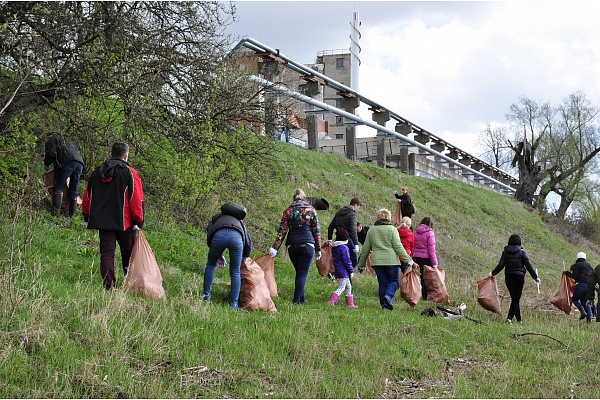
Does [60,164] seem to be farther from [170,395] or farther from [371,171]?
[371,171]

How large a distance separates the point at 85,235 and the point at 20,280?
383 cm

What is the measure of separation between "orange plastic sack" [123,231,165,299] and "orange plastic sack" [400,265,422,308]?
4083mm

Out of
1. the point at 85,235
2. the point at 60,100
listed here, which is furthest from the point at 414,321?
the point at 60,100

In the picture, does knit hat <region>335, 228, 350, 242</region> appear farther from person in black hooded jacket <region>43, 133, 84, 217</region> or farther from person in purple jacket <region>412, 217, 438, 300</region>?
person in black hooded jacket <region>43, 133, 84, 217</region>

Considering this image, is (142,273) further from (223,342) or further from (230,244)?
(223,342)

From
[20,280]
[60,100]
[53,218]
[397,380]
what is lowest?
[397,380]

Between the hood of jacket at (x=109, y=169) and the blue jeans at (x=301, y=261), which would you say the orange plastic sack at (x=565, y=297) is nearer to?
the blue jeans at (x=301, y=261)

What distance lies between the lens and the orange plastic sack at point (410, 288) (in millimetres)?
9945

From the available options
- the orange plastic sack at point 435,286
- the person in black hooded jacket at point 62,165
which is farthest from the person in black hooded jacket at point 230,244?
the orange plastic sack at point 435,286

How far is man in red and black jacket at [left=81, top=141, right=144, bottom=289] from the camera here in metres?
7.36

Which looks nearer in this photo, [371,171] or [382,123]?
[371,171]

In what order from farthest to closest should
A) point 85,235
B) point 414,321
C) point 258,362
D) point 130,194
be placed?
point 85,235
point 414,321
point 130,194
point 258,362

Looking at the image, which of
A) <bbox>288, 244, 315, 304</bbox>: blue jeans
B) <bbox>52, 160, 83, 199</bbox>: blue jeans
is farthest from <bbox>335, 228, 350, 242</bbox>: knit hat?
A: <bbox>52, 160, 83, 199</bbox>: blue jeans

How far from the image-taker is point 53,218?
10.7m
